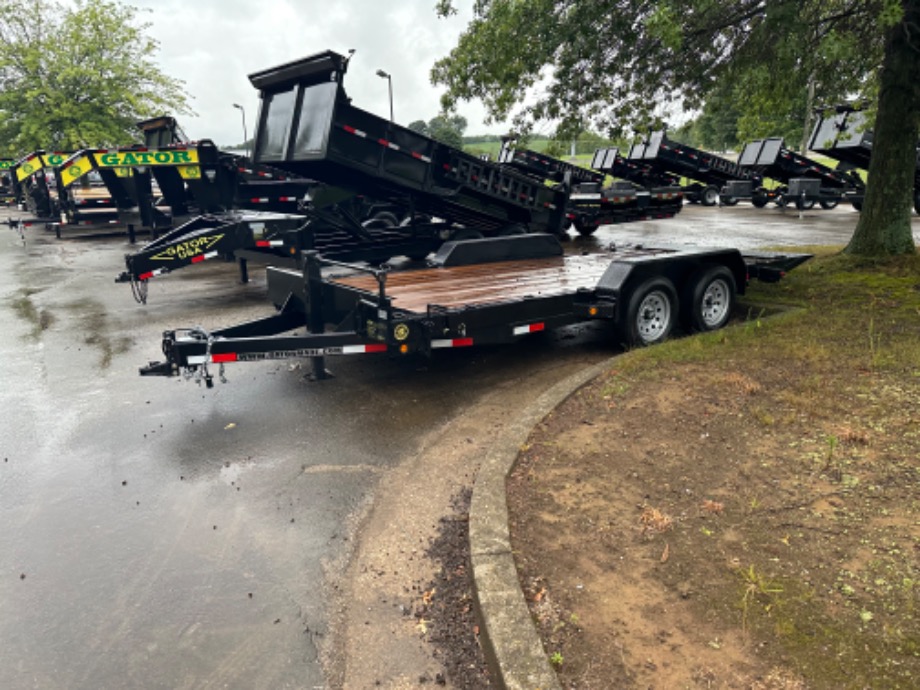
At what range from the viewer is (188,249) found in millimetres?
8438

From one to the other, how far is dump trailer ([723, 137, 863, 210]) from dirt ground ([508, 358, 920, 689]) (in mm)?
20653

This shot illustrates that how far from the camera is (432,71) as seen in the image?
9.68 m

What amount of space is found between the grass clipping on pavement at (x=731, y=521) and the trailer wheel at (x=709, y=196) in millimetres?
22991

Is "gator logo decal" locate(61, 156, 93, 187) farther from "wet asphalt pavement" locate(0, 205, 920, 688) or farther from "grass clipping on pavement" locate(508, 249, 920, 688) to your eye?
"grass clipping on pavement" locate(508, 249, 920, 688)

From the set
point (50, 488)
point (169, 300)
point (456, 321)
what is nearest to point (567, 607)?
point (456, 321)

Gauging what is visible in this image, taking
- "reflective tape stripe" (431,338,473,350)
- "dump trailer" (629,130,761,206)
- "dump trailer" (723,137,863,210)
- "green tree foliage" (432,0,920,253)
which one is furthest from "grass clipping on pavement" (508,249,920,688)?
"dump trailer" (723,137,863,210)

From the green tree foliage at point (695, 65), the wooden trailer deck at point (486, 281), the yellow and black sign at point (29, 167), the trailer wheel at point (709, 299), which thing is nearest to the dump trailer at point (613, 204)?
the green tree foliage at point (695, 65)

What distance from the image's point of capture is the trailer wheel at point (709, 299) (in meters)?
7.12

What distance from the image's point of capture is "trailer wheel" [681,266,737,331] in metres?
7.12

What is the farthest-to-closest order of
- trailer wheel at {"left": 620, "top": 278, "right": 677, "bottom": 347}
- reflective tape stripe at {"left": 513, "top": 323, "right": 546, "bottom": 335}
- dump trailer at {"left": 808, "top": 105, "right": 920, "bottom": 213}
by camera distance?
dump trailer at {"left": 808, "top": 105, "right": 920, "bottom": 213}, trailer wheel at {"left": 620, "top": 278, "right": 677, "bottom": 347}, reflective tape stripe at {"left": 513, "top": 323, "right": 546, "bottom": 335}

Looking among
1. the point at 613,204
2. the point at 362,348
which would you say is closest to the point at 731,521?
the point at 362,348

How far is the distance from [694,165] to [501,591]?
2438 cm

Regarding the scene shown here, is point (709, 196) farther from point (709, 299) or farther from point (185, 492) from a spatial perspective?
point (185, 492)

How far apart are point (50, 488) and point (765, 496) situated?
4498mm
